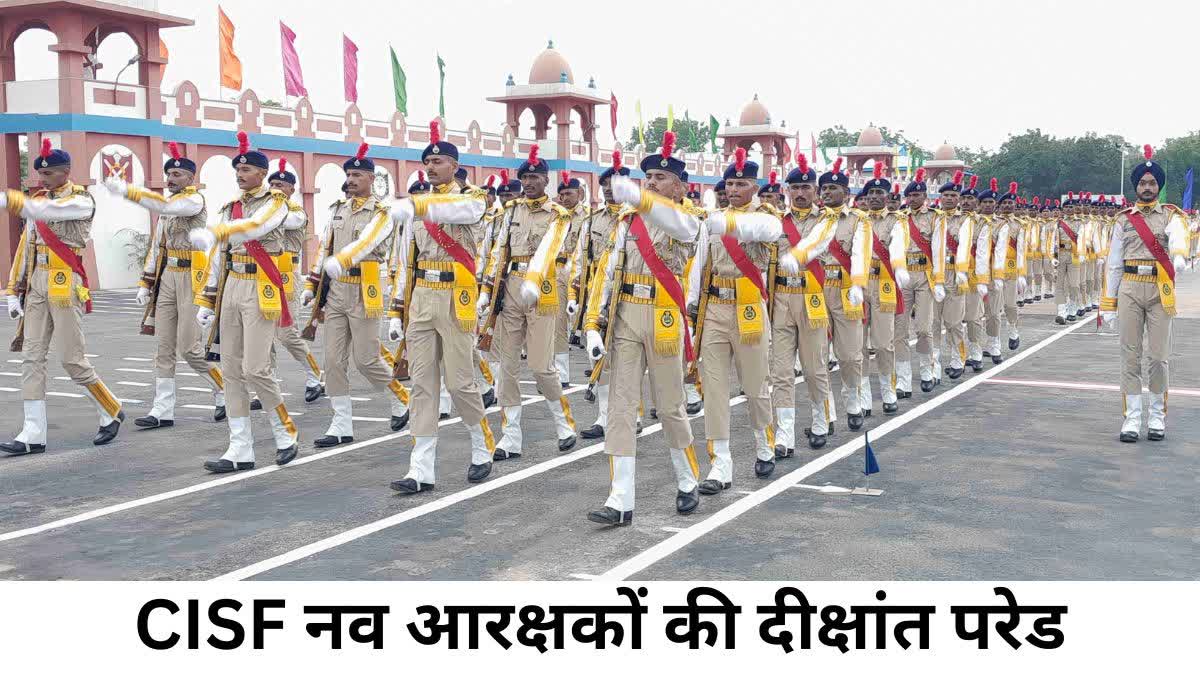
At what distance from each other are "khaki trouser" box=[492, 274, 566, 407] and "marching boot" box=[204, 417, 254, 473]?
191 cm

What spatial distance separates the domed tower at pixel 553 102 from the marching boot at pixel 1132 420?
116 ft

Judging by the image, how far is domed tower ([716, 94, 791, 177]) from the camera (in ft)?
182

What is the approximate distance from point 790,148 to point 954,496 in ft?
174

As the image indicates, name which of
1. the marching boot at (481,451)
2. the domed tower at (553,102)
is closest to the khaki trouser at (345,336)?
the marching boot at (481,451)

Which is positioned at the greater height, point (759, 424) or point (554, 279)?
point (554, 279)

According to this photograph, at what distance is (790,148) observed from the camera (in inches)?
2317

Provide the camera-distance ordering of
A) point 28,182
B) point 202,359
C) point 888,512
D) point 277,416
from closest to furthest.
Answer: point 888,512
point 277,416
point 202,359
point 28,182

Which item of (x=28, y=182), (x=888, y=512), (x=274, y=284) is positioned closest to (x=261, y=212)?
(x=274, y=284)

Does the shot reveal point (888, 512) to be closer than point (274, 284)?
Yes

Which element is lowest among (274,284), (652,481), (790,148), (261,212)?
(652,481)

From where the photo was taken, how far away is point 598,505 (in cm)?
729

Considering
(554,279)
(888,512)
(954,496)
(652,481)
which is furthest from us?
(554,279)

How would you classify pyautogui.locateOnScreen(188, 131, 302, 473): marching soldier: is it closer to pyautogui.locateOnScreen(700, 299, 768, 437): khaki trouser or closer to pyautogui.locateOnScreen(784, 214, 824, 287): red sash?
pyautogui.locateOnScreen(700, 299, 768, 437): khaki trouser

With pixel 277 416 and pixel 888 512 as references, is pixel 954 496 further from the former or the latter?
pixel 277 416
